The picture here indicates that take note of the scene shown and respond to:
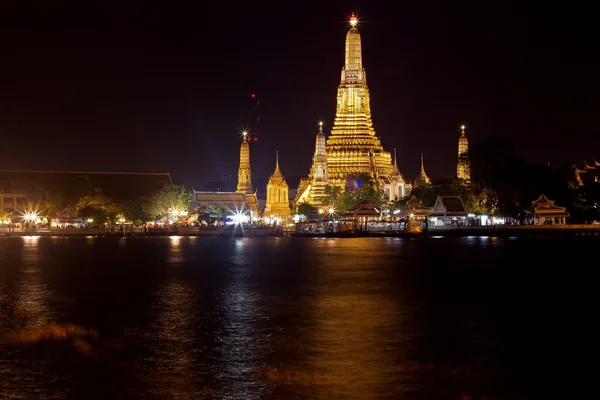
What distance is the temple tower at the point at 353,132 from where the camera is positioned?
74125 mm

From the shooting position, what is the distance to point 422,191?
66.1m

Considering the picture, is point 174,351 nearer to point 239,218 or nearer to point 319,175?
point 319,175

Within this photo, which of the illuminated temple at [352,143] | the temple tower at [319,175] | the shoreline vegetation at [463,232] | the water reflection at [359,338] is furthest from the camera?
the illuminated temple at [352,143]

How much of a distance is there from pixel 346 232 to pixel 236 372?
44.3 m

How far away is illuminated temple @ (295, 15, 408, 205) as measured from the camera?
73875 mm

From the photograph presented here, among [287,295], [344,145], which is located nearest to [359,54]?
[344,145]

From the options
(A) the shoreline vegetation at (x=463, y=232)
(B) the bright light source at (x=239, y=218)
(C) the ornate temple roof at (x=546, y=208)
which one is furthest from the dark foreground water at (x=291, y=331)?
(B) the bright light source at (x=239, y=218)

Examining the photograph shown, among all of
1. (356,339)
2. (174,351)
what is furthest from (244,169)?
(174,351)

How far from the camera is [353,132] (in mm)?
75375

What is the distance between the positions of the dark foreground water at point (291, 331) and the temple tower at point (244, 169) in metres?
61.2

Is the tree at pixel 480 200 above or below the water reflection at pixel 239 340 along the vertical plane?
above

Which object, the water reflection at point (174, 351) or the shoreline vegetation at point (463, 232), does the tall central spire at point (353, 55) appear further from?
the water reflection at point (174, 351)

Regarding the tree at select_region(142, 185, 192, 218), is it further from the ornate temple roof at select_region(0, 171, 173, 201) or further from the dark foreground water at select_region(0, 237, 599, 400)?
the dark foreground water at select_region(0, 237, 599, 400)

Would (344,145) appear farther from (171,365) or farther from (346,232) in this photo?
(171,365)
